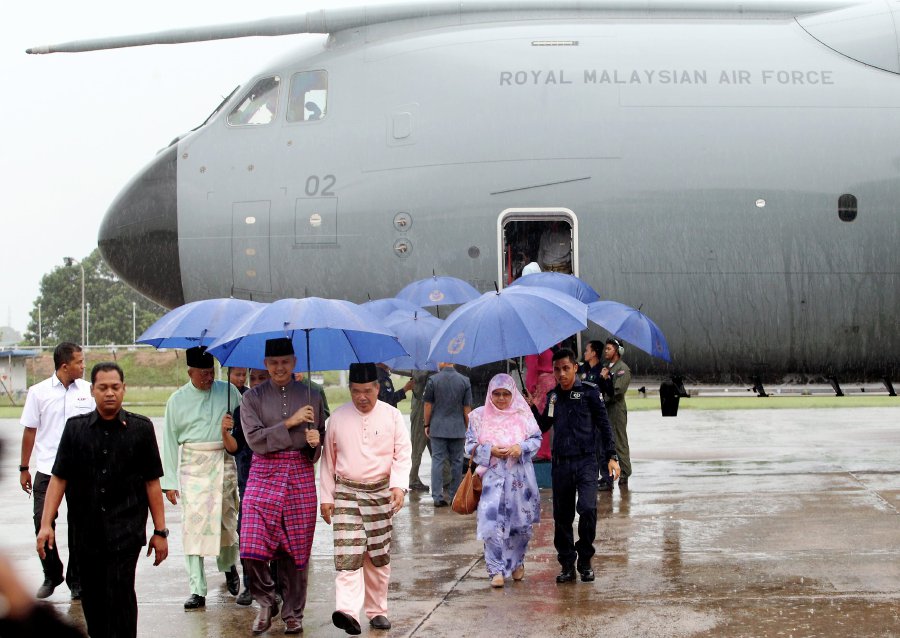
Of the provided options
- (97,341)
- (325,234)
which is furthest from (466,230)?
(97,341)

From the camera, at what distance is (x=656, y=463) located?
15336mm

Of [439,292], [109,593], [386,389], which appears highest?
[439,292]

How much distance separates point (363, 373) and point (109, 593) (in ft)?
6.92

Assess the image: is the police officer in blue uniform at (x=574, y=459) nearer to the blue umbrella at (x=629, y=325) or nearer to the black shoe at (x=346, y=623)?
the black shoe at (x=346, y=623)

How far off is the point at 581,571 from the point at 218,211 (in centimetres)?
676

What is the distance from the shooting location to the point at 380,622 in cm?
666

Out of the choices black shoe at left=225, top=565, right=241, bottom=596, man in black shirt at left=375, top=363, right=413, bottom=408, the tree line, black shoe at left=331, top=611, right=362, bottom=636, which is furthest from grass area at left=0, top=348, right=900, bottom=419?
the tree line

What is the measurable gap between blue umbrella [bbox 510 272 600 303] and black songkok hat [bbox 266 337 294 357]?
4268 mm

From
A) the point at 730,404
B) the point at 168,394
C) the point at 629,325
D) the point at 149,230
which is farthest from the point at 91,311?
the point at 629,325

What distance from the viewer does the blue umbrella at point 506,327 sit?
8.09m

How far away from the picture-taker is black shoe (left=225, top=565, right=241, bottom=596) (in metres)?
7.92

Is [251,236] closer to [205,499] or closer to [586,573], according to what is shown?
[205,499]

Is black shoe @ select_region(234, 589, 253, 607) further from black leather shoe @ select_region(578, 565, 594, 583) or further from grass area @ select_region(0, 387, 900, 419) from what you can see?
grass area @ select_region(0, 387, 900, 419)

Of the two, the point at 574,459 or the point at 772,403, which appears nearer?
→ the point at 574,459
